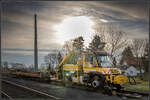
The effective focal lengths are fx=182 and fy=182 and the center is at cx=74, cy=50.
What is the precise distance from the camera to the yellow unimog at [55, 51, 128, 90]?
25.8 ft

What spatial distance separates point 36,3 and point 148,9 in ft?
16.5

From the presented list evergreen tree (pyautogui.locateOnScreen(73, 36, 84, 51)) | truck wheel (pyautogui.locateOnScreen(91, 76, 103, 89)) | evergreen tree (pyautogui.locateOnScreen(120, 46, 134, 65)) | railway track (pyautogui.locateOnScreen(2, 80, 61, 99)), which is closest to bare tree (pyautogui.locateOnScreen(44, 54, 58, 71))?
evergreen tree (pyautogui.locateOnScreen(73, 36, 84, 51))

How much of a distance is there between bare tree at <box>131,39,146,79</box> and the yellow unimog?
1.89 m

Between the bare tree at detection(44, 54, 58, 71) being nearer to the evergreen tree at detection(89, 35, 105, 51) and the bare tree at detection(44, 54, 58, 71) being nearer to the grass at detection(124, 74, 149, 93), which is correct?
the evergreen tree at detection(89, 35, 105, 51)

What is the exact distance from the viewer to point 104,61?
26.9 ft

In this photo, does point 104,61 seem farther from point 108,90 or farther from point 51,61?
point 51,61

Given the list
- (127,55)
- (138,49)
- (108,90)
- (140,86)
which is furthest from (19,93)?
(138,49)

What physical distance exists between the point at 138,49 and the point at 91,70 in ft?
9.70

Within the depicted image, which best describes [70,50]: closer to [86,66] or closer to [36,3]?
[86,66]

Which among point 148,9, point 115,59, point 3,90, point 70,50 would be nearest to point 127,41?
point 115,59

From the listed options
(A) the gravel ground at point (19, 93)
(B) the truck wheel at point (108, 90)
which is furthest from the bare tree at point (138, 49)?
(A) the gravel ground at point (19, 93)

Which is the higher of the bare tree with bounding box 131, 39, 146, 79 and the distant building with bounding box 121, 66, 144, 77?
the bare tree with bounding box 131, 39, 146, 79

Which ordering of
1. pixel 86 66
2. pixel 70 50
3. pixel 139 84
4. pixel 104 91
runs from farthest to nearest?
pixel 70 50
pixel 86 66
pixel 139 84
pixel 104 91

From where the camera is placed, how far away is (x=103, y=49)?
30.0ft
